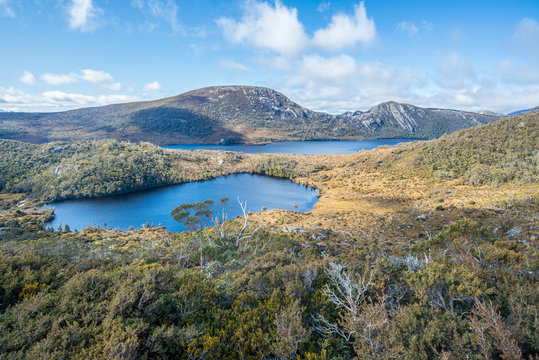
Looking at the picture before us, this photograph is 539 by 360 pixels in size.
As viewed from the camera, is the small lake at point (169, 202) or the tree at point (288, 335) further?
the small lake at point (169, 202)

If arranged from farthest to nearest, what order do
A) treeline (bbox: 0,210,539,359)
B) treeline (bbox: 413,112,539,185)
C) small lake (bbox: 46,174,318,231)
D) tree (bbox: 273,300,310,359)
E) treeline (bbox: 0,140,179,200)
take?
treeline (bbox: 0,140,179,200) → small lake (bbox: 46,174,318,231) → treeline (bbox: 413,112,539,185) → tree (bbox: 273,300,310,359) → treeline (bbox: 0,210,539,359)

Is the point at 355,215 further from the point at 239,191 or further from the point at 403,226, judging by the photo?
the point at 239,191

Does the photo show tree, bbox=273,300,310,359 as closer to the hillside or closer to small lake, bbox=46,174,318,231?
the hillside

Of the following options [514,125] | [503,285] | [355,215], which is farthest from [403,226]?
[514,125]

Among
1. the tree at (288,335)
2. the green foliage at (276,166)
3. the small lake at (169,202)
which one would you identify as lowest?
the small lake at (169,202)

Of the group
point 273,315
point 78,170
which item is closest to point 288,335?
point 273,315

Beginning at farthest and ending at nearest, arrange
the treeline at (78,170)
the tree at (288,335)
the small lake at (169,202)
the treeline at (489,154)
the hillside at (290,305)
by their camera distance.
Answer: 1. the treeline at (78,170)
2. the small lake at (169,202)
3. the treeline at (489,154)
4. the tree at (288,335)
5. the hillside at (290,305)

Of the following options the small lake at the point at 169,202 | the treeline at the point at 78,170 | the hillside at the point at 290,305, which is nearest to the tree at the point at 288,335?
the hillside at the point at 290,305

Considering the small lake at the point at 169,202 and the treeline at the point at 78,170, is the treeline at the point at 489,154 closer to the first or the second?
the small lake at the point at 169,202

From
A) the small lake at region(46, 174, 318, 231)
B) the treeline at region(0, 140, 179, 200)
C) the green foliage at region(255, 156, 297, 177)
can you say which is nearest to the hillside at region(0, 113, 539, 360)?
the small lake at region(46, 174, 318, 231)
